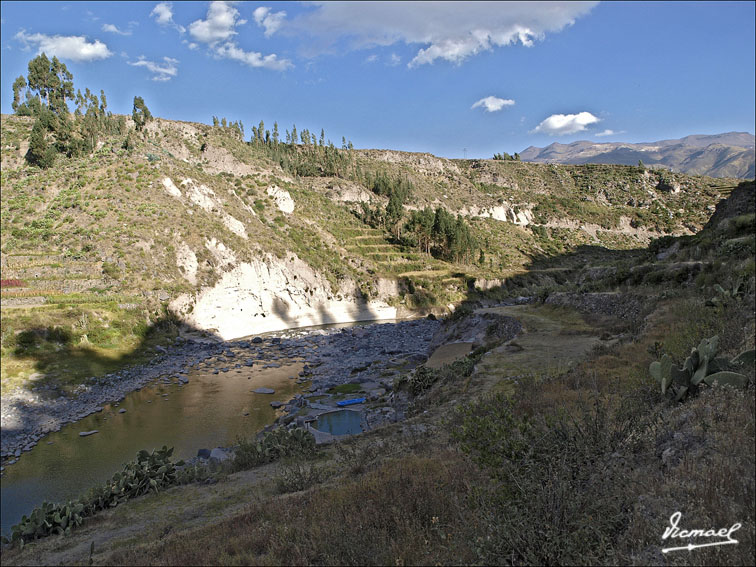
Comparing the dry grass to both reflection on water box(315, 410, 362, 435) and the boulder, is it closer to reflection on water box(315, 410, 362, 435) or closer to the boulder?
the boulder

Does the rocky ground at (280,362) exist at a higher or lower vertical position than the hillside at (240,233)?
lower

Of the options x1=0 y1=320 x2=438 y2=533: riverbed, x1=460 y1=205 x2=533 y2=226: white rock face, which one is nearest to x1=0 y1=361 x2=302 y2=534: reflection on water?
x1=0 y1=320 x2=438 y2=533: riverbed

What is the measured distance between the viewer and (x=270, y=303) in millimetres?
44781

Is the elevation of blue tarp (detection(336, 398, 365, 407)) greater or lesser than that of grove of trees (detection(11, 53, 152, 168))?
lesser

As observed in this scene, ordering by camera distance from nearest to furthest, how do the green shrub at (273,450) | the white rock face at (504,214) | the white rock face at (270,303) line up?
1. the green shrub at (273,450)
2. the white rock face at (270,303)
3. the white rock face at (504,214)

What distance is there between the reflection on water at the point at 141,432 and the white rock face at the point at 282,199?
145 feet

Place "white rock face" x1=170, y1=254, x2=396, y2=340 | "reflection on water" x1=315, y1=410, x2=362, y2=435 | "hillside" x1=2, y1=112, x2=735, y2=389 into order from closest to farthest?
"reflection on water" x1=315, y1=410, x2=362, y2=435 < "hillside" x1=2, y1=112, x2=735, y2=389 < "white rock face" x1=170, y1=254, x2=396, y2=340

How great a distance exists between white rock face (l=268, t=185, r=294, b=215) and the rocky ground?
3061cm

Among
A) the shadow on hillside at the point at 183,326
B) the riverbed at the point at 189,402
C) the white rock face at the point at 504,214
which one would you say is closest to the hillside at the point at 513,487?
the riverbed at the point at 189,402

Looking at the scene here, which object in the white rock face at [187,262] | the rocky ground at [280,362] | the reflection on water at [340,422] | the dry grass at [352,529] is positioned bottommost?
the reflection on water at [340,422]

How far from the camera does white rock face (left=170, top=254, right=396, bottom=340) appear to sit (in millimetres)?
37500

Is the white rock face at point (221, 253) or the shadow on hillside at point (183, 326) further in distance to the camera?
the white rock face at point (221, 253)

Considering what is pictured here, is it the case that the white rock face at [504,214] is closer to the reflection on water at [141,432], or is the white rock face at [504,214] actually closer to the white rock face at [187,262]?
the white rock face at [187,262]

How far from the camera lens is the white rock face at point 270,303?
3750cm
